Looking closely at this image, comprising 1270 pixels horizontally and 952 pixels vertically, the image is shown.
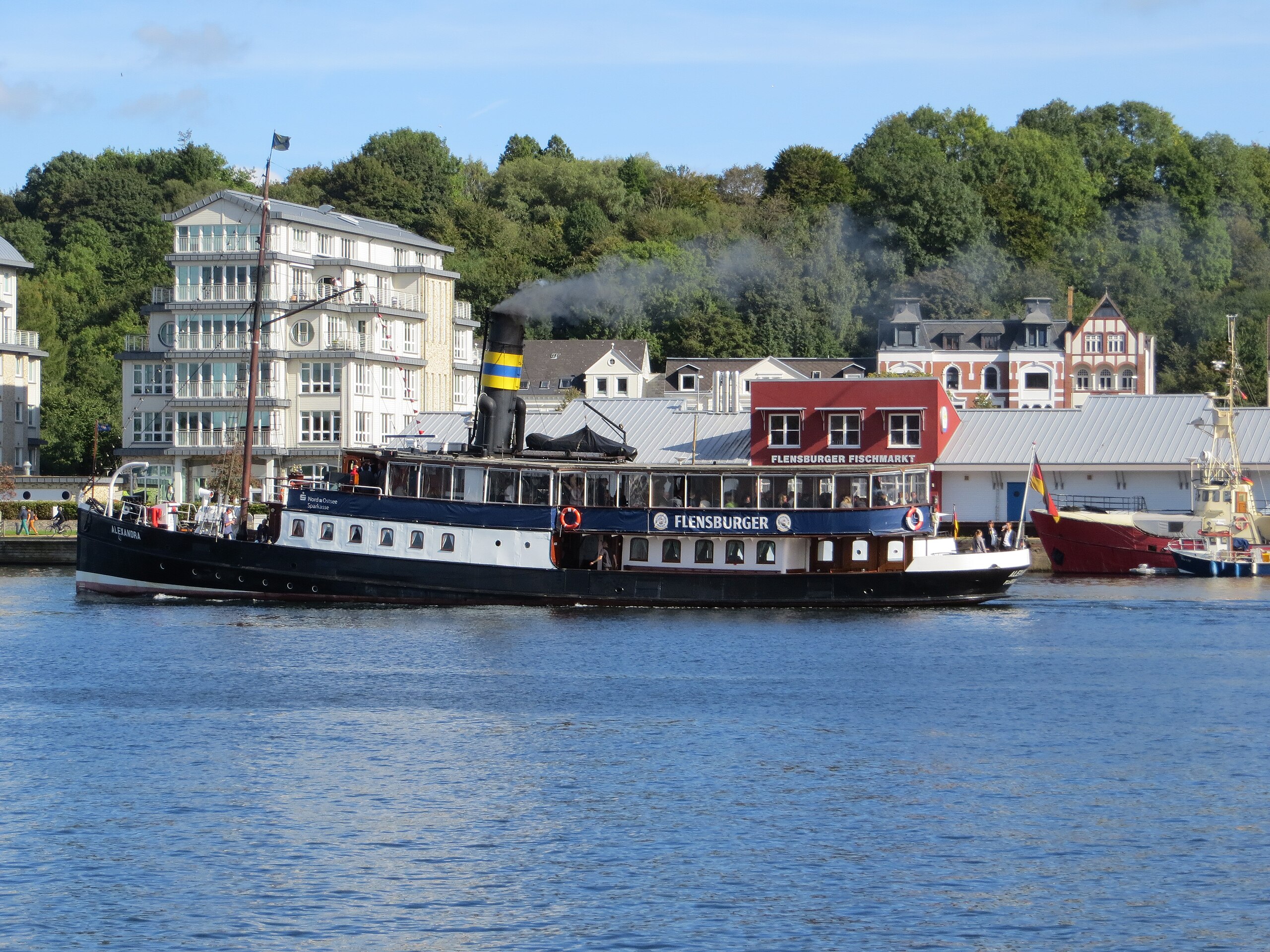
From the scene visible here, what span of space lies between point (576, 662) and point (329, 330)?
58992 millimetres

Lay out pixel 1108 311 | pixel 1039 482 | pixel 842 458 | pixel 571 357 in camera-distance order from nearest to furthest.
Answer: pixel 1039 482, pixel 842 458, pixel 1108 311, pixel 571 357

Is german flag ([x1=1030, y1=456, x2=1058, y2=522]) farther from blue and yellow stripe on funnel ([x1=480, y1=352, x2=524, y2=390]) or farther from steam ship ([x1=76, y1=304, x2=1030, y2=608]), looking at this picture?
blue and yellow stripe on funnel ([x1=480, y1=352, x2=524, y2=390])

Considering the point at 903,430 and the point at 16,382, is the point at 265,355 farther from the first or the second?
the point at 903,430

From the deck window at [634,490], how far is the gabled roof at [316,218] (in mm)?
43247

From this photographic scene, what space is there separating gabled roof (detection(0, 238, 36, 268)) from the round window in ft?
91.8

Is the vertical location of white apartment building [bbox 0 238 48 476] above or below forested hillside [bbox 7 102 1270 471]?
below

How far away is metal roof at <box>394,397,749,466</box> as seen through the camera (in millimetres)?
86875

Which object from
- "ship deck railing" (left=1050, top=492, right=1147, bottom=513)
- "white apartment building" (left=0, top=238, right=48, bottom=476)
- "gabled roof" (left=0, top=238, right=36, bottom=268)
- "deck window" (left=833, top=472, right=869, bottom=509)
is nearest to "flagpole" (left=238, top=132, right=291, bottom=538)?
"deck window" (left=833, top=472, right=869, bottom=509)

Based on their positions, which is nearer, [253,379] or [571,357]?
[253,379]

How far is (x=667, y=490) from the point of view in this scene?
5575 cm

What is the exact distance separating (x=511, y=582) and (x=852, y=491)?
37.7 ft

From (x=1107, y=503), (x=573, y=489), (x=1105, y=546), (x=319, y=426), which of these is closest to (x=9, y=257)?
(x=319, y=426)

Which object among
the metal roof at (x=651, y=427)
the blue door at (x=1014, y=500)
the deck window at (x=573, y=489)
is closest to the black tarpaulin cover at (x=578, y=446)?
the deck window at (x=573, y=489)

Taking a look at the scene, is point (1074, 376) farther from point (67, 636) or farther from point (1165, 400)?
point (67, 636)
